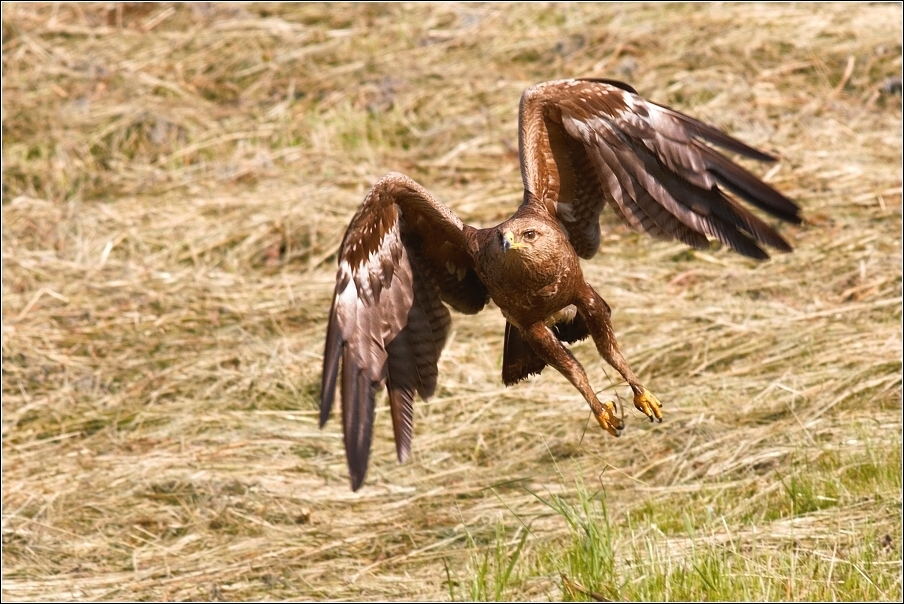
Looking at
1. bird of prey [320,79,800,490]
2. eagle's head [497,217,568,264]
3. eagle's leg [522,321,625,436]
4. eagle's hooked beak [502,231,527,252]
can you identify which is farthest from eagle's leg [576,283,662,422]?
eagle's hooked beak [502,231,527,252]

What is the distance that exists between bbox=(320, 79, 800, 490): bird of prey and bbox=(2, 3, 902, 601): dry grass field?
0.60 meters

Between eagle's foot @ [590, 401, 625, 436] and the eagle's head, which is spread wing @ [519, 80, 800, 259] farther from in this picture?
eagle's foot @ [590, 401, 625, 436]

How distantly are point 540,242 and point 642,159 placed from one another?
2.40 ft

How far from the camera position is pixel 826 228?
841 centimetres

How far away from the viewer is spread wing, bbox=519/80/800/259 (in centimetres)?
504

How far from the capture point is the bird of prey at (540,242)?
189 inches

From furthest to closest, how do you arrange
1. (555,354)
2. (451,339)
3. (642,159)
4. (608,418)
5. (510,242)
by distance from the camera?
(451,339), (642,159), (555,354), (608,418), (510,242)

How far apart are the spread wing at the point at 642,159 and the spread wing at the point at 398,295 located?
1.46 feet

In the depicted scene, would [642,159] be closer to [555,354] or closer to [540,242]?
[540,242]

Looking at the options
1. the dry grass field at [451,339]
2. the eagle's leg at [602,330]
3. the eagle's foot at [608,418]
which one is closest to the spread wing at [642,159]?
the eagle's leg at [602,330]

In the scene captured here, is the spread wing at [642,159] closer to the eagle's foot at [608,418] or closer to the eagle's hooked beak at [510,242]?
the eagle's hooked beak at [510,242]


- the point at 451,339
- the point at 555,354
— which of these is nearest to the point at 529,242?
the point at 555,354

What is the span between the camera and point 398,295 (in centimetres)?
526

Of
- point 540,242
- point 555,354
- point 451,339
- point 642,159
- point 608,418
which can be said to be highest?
point 642,159
